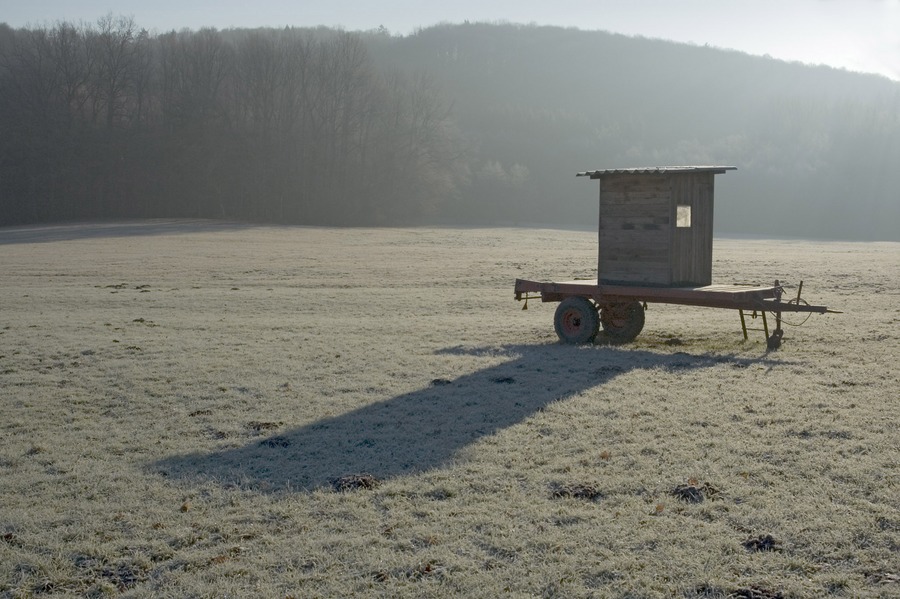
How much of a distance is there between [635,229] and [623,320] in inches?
66.7

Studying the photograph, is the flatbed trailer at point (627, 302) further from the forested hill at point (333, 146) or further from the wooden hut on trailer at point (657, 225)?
the forested hill at point (333, 146)

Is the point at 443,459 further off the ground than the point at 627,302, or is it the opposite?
the point at 627,302

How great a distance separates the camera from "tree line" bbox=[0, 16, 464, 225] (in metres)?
72.3

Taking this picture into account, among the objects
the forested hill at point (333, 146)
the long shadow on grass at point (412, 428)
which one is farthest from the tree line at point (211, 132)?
the long shadow on grass at point (412, 428)

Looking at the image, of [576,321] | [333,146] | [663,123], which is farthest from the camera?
[663,123]

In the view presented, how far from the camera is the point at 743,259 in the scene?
39.0m

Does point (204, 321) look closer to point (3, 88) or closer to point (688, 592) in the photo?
point (688, 592)

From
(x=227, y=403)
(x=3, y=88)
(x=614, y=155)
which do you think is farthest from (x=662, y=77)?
(x=227, y=403)

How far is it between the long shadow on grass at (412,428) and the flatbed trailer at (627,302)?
1287 millimetres

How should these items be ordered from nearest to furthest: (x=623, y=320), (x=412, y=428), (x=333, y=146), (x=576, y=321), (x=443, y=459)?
1. (x=443, y=459)
2. (x=412, y=428)
3. (x=576, y=321)
4. (x=623, y=320)
5. (x=333, y=146)

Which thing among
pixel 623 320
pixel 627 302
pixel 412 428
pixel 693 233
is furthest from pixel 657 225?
pixel 412 428

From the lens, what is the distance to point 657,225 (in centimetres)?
1553

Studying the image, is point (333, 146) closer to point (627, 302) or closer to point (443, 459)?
point (627, 302)

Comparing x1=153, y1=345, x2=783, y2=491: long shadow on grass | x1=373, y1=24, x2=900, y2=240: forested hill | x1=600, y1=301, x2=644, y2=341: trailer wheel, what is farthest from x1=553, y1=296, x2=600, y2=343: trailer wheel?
x1=373, y1=24, x2=900, y2=240: forested hill
